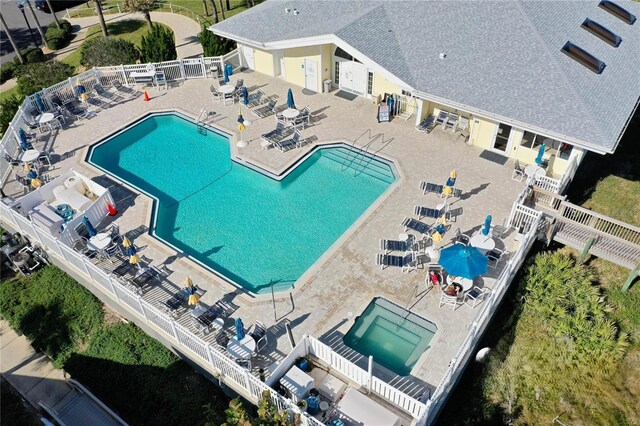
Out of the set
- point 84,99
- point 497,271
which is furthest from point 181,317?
point 84,99

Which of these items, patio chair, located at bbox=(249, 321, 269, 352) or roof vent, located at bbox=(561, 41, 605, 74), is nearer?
patio chair, located at bbox=(249, 321, 269, 352)

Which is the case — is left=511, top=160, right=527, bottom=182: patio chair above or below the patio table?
above

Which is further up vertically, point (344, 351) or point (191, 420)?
point (344, 351)

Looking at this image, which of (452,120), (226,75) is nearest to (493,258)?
(452,120)

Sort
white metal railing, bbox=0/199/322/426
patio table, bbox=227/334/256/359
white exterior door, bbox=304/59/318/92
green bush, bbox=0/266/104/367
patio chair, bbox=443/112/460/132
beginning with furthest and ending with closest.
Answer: white exterior door, bbox=304/59/318/92
patio chair, bbox=443/112/460/132
green bush, bbox=0/266/104/367
patio table, bbox=227/334/256/359
white metal railing, bbox=0/199/322/426

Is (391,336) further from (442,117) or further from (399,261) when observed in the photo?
(442,117)

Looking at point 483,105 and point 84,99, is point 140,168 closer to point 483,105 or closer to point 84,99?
point 84,99

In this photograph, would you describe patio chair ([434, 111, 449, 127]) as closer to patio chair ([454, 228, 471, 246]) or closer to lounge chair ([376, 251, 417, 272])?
patio chair ([454, 228, 471, 246])

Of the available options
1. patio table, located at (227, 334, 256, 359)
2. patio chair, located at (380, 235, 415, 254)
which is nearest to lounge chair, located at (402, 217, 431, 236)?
patio chair, located at (380, 235, 415, 254)
